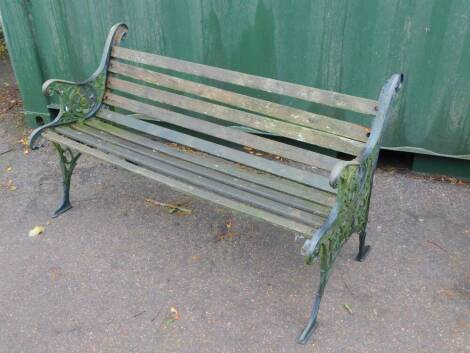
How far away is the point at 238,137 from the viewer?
2992mm

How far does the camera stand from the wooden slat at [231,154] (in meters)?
2.75

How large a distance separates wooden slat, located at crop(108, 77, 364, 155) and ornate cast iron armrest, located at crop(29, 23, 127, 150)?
0.46 feet

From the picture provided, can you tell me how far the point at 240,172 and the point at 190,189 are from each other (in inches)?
13.2

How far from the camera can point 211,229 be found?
3.49 meters

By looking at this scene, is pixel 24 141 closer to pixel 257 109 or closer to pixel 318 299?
pixel 257 109

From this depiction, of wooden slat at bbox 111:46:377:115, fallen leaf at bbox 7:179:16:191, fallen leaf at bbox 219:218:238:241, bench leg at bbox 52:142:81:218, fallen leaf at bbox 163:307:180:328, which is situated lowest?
fallen leaf at bbox 163:307:180:328

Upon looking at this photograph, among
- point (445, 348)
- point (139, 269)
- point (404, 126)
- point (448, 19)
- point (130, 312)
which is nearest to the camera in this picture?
point (445, 348)

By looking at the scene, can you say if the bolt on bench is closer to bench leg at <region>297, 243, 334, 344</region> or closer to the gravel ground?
bench leg at <region>297, 243, 334, 344</region>

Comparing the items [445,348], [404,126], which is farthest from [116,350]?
[404,126]

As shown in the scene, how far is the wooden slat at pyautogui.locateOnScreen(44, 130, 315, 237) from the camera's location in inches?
97.9

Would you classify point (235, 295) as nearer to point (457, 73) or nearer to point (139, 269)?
point (139, 269)

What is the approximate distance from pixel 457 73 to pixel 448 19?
381 mm

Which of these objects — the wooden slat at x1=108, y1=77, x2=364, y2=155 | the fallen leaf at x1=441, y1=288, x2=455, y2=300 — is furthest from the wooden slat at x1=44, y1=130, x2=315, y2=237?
the fallen leaf at x1=441, y1=288, x2=455, y2=300

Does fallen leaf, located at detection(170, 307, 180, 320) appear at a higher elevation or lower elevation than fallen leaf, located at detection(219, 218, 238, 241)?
lower
